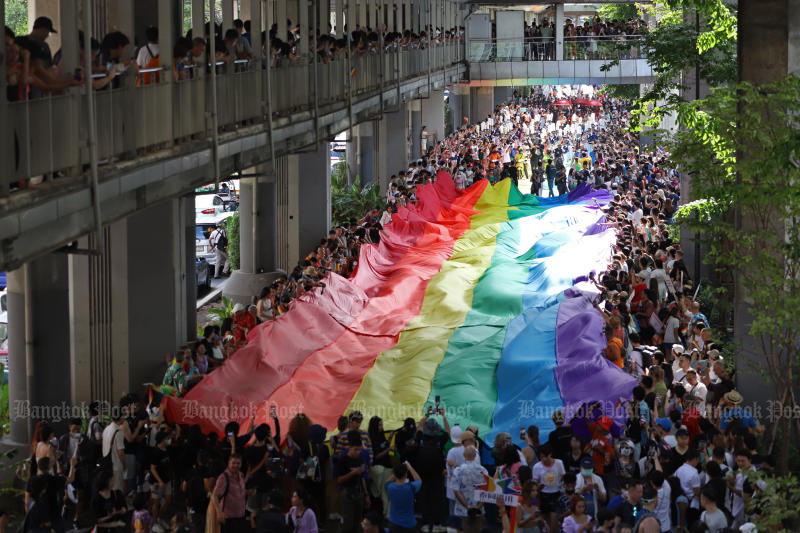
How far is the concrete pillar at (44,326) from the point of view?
14.2 metres

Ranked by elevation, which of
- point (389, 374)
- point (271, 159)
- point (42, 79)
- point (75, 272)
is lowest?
point (389, 374)

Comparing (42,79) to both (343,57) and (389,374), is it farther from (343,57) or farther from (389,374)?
(343,57)

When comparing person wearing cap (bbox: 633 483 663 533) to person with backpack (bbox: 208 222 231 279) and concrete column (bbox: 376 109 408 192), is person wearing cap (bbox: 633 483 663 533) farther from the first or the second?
concrete column (bbox: 376 109 408 192)

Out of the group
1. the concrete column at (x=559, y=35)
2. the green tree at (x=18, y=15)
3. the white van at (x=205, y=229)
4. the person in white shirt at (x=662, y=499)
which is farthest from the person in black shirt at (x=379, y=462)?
the concrete column at (x=559, y=35)

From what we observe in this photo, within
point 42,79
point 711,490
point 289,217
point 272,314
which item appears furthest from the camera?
point 289,217

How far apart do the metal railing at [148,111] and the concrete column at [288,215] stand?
616cm

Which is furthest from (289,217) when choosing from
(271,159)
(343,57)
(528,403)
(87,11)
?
(87,11)

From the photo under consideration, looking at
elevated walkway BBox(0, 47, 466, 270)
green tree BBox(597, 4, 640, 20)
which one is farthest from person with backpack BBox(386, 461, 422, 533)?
green tree BBox(597, 4, 640, 20)

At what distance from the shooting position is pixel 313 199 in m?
30.7

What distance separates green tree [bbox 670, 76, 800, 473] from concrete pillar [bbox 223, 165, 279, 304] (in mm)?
14142

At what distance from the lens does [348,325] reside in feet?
64.2

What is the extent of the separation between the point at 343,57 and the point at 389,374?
951cm

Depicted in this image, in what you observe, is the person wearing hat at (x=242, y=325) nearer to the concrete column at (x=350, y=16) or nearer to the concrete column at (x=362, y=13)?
the concrete column at (x=350, y=16)

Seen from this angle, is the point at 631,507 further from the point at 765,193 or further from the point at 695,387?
the point at 765,193
